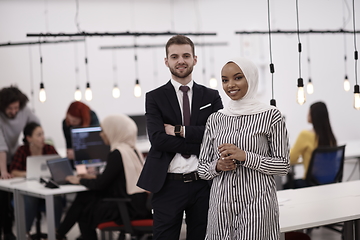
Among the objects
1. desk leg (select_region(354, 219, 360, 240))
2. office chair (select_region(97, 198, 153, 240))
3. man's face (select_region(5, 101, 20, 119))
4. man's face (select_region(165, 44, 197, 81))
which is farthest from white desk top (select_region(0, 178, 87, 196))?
desk leg (select_region(354, 219, 360, 240))

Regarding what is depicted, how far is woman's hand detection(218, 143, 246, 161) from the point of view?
2.14 metres

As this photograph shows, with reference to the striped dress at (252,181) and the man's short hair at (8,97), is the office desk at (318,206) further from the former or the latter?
the man's short hair at (8,97)

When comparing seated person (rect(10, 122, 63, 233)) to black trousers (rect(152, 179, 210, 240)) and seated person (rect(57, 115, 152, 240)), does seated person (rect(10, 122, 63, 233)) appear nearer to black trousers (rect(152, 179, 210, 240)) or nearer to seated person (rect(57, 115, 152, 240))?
seated person (rect(57, 115, 152, 240))

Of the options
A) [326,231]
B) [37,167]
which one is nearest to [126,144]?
[37,167]

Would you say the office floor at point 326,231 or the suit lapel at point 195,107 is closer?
the suit lapel at point 195,107

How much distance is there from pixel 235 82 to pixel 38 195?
2.62 metres

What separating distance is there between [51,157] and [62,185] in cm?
53

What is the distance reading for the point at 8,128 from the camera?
506cm

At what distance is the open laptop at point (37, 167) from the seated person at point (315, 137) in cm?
256

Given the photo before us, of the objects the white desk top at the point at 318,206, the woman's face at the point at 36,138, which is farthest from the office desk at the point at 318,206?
the woman's face at the point at 36,138

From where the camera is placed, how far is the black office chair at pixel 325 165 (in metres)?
4.73

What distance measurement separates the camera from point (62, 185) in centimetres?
439

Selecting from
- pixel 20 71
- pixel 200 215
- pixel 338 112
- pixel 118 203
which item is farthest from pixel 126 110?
pixel 200 215

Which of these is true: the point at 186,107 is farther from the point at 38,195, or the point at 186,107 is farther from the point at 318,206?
the point at 38,195
